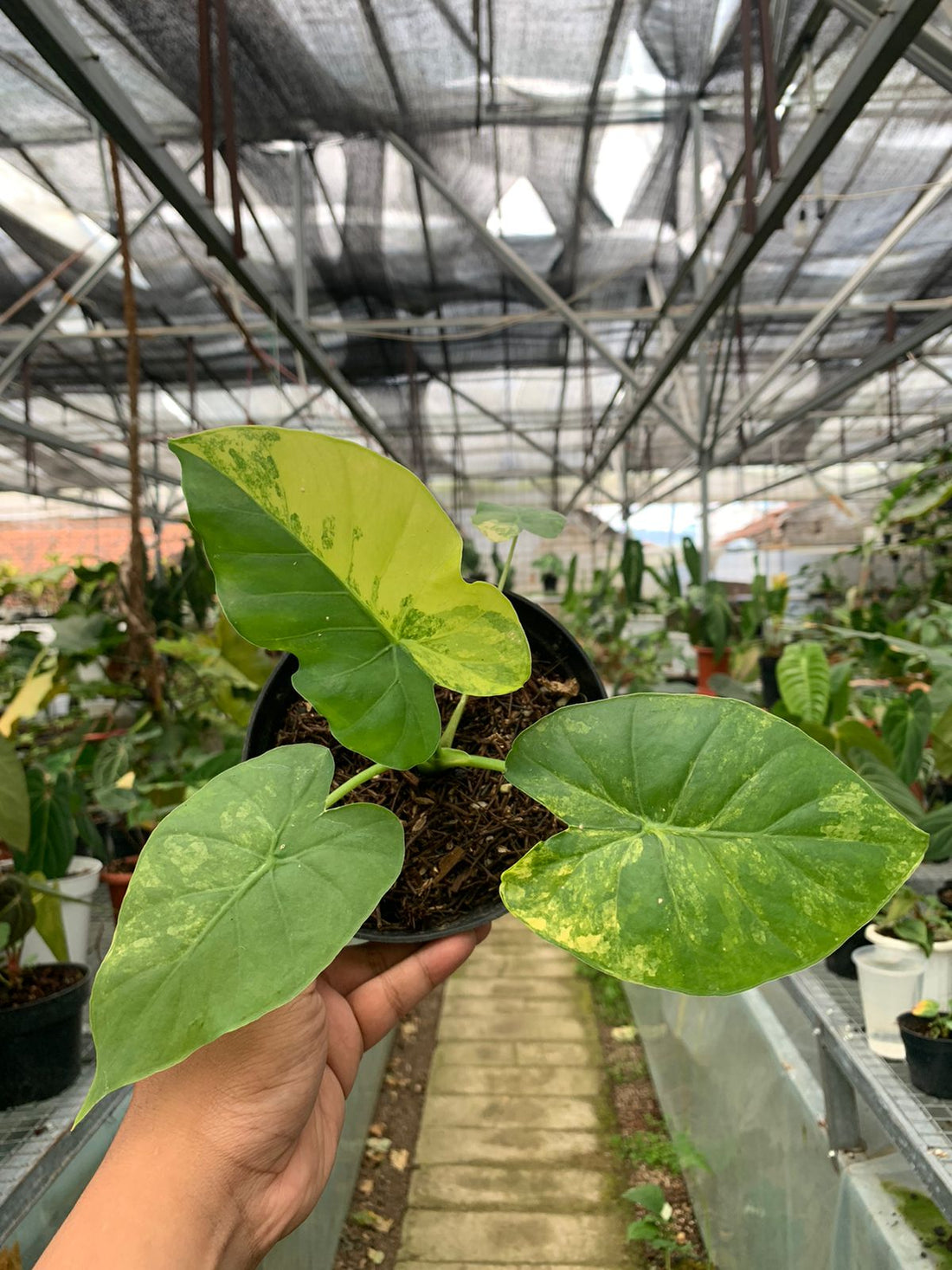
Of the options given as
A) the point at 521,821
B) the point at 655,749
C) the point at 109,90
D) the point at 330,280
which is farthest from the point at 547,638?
the point at 330,280

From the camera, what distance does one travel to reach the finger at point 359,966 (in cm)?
91

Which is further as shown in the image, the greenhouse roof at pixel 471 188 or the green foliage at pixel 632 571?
the green foliage at pixel 632 571

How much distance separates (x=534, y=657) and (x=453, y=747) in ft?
0.41

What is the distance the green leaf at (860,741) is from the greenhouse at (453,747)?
0.01 metres

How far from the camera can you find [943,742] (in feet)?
5.71

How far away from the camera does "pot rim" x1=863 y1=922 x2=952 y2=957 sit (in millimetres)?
1301

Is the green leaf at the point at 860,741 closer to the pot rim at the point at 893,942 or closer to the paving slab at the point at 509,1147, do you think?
the pot rim at the point at 893,942

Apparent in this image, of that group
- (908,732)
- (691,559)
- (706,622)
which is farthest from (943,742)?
(691,559)

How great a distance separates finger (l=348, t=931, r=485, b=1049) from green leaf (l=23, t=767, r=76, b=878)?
2.88 feet

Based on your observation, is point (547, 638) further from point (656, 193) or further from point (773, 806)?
point (656, 193)

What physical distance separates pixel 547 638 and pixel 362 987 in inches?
15.9

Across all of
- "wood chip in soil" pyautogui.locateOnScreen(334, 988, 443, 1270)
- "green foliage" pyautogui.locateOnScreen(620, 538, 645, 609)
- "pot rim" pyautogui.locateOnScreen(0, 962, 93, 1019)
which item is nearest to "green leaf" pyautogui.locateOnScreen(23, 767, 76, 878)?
"pot rim" pyautogui.locateOnScreen(0, 962, 93, 1019)

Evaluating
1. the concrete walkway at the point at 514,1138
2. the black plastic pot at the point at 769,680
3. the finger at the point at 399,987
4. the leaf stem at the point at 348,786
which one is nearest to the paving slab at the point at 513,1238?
the concrete walkway at the point at 514,1138

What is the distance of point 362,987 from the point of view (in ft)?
2.99
